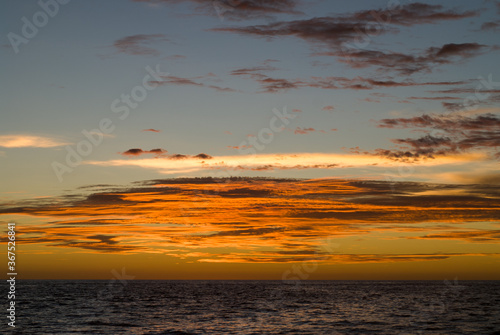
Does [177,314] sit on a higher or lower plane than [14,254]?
lower

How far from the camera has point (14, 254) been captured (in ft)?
154

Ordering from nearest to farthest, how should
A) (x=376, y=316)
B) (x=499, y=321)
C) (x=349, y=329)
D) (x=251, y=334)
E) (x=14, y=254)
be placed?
1. (x=14, y=254)
2. (x=251, y=334)
3. (x=349, y=329)
4. (x=499, y=321)
5. (x=376, y=316)

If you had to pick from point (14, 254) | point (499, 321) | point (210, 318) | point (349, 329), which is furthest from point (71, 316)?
point (499, 321)

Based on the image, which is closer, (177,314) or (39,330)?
(39,330)

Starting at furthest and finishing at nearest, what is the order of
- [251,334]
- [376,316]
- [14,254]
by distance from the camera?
[376,316] → [251,334] → [14,254]

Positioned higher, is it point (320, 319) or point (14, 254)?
point (14, 254)

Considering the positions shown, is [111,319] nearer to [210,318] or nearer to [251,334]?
[210,318]

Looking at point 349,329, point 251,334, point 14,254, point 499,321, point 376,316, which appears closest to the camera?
point 14,254

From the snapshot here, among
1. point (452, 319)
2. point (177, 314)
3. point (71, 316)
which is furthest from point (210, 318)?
point (452, 319)

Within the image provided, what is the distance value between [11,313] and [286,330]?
135ft

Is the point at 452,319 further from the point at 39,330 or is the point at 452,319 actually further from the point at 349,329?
the point at 39,330

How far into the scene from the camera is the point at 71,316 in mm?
72000

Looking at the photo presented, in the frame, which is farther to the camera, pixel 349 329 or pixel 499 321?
pixel 499 321

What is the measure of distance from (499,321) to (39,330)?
2297 inches
